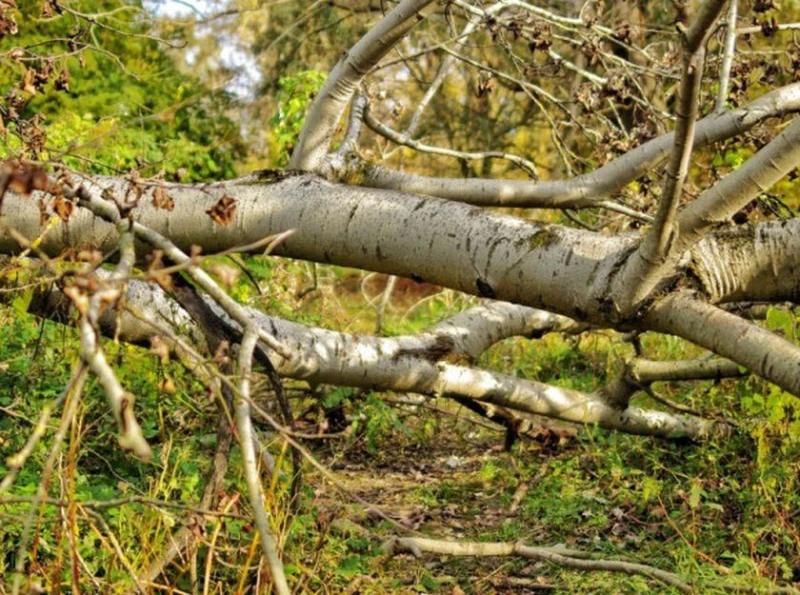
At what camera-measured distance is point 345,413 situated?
6309 mm

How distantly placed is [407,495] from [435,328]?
3.11 feet

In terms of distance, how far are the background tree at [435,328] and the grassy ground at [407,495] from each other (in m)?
0.03

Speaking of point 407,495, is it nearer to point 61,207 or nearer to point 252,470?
point 61,207

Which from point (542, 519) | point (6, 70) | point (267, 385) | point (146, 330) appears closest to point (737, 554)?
point (542, 519)

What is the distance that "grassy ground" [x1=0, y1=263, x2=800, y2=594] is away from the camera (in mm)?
3268

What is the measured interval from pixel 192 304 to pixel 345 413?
307 centimetres

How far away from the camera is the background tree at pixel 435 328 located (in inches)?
89.1

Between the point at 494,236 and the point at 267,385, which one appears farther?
the point at 267,385

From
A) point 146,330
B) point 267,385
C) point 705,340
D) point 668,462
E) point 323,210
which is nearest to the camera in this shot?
point 705,340

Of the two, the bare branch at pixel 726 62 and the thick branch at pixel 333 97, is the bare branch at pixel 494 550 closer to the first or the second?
the thick branch at pixel 333 97

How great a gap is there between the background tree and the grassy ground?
26mm

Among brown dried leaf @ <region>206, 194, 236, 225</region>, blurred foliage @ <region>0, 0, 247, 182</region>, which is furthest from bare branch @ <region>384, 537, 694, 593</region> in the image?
blurred foliage @ <region>0, 0, 247, 182</region>

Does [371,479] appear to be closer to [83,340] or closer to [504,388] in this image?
[504,388]

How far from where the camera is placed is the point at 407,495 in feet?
16.9
